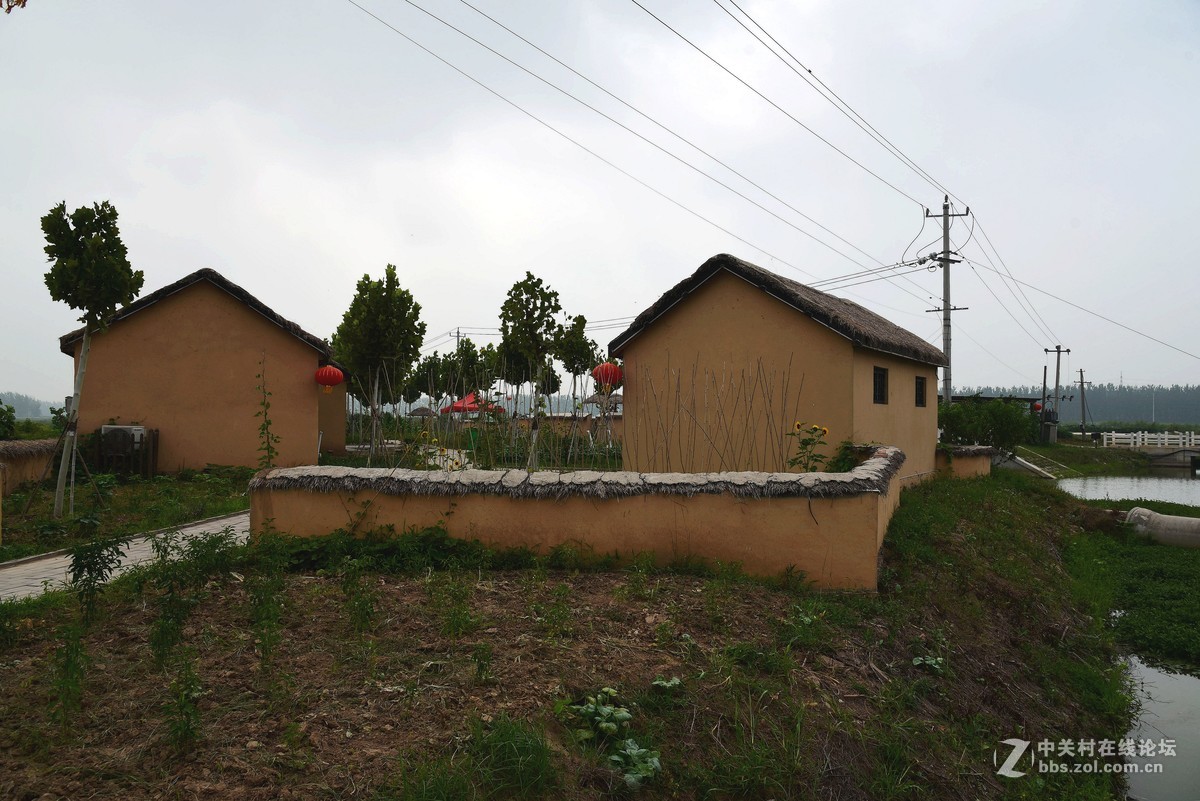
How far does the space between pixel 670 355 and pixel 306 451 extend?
8.21 meters


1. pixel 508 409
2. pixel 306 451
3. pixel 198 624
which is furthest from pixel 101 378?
pixel 198 624

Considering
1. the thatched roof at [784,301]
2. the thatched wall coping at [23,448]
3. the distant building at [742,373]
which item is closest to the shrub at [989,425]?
the thatched roof at [784,301]

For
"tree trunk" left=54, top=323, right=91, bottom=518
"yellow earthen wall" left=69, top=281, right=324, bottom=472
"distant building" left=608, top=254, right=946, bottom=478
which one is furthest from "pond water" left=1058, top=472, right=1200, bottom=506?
"tree trunk" left=54, top=323, right=91, bottom=518

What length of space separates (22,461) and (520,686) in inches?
461

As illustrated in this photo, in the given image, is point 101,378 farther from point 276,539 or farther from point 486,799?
point 486,799

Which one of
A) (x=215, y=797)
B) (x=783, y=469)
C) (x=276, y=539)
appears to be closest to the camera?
(x=215, y=797)

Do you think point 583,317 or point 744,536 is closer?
point 744,536

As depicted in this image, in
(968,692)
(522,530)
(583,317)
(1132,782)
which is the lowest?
(1132,782)

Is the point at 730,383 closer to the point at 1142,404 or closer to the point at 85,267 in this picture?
the point at 85,267

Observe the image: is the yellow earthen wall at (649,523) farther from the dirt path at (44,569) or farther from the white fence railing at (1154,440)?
the white fence railing at (1154,440)

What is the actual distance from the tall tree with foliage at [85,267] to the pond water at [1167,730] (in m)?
12.6

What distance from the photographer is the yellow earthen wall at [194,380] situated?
14718 mm

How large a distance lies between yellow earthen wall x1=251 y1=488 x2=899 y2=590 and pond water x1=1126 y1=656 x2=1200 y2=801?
2655mm

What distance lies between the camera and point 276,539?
6379 mm
